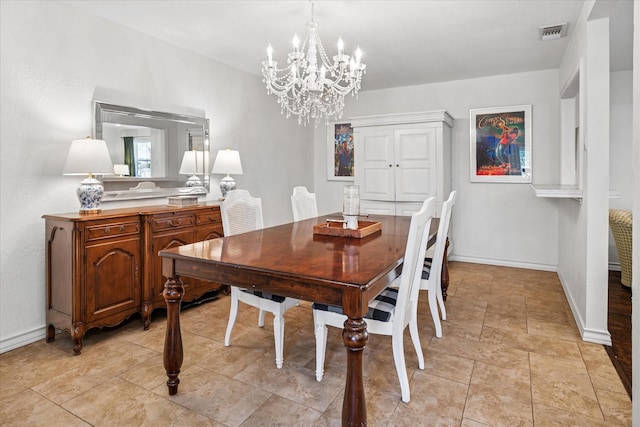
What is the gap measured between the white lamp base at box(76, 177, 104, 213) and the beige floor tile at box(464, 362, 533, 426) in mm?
2734

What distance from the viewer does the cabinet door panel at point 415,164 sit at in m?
4.58

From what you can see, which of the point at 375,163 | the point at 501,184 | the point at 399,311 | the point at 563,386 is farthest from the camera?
the point at 375,163

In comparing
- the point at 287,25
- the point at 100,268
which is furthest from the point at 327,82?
the point at 100,268

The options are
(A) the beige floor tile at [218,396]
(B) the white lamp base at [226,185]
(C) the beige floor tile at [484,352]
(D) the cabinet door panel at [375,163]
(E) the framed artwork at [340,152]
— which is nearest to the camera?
(A) the beige floor tile at [218,396]

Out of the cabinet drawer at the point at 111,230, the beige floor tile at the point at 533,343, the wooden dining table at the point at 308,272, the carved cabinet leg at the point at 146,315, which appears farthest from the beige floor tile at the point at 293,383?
the cabinet drawer at the point at 111,230

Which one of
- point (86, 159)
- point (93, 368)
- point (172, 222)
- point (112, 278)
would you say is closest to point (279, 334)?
point (93, 368)

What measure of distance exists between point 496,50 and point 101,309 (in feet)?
14.0

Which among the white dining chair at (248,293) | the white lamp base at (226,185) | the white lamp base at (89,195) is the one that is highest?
the white lamp base at (226,185)

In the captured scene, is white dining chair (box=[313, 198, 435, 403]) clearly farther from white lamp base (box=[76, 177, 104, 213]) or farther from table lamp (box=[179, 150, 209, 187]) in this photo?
table lamp (box=[179, 150, 209, 187])

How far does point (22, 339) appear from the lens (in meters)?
2.60

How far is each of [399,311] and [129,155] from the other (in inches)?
104

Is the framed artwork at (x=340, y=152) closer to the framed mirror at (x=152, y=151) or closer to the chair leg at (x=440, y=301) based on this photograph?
the framed mirror at (x=152, y=151)

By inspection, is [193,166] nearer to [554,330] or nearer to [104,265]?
[104,265]

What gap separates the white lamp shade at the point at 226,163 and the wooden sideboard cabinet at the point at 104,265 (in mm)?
790
